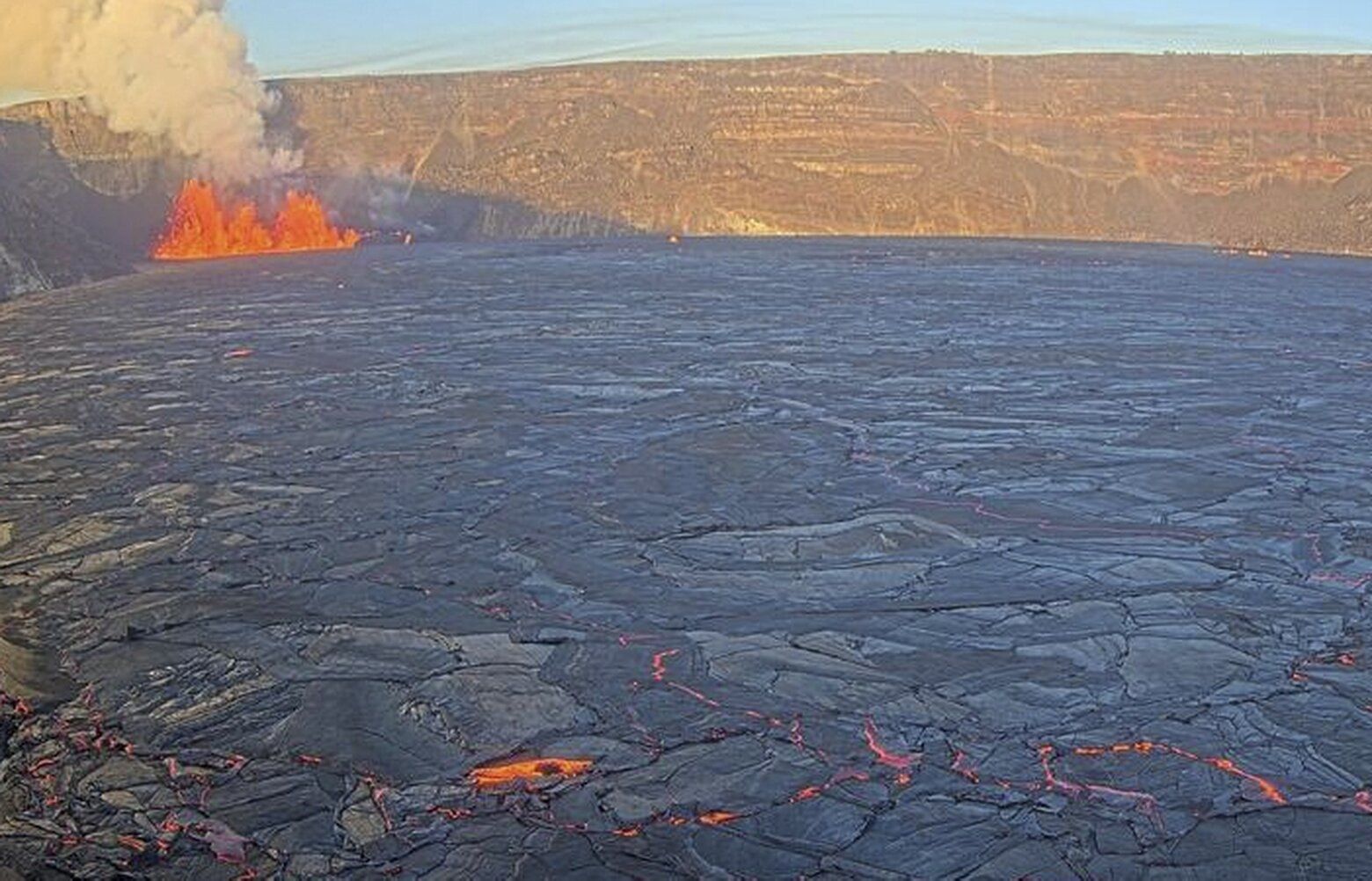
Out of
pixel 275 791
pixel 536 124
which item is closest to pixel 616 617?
pixel 275 791

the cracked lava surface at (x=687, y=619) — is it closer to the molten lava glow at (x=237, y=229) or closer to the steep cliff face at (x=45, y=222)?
the steep cliff face at (x=45, y=222)

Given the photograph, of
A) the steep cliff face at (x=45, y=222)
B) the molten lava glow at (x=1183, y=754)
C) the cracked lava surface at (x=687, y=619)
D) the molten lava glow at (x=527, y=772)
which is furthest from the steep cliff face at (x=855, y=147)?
the molten lava glow at (x=527, y=772)

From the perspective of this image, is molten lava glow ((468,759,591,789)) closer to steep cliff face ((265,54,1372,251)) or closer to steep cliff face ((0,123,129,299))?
steep cliff face ((0,123,129,299))

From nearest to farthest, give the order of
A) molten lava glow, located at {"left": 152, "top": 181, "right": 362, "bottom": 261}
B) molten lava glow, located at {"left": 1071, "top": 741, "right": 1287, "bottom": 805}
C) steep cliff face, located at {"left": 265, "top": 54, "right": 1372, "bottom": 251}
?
molten lava glow, located at {"left": 1071, "top": 741, "right": 1287, "bottom": 805} < molten lava glow, located at {"left": 152, "top": 181, "right": 362, "bottom": 261} < steep cliff face, located at {"left": 265, "top": 54, "right": 1372, "bottom": 251}

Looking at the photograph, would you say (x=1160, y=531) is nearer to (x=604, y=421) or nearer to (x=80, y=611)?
(x=604, y=421)

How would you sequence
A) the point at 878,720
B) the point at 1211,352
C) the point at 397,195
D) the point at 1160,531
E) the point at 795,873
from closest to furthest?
the point at 795,873 < the point at 878,720 < the point at 1160,531 < the point at 1211,352 < the point at 397,195

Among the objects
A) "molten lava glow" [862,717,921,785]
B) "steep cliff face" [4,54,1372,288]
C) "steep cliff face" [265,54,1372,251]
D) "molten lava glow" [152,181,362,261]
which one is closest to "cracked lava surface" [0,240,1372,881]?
"molten lava glow" [862,717,921,785]
